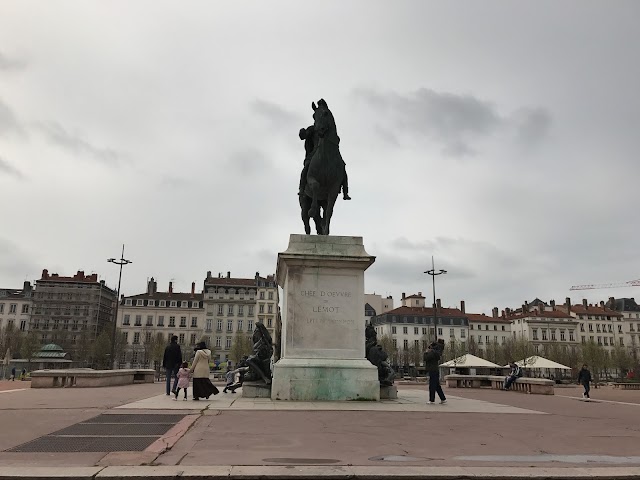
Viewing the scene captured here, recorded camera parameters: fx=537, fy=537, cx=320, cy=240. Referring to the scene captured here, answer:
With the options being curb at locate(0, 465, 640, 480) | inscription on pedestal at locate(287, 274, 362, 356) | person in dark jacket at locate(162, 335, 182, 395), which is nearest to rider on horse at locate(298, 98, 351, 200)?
inscription on pedestal at locate(287, 274, 362, 356)

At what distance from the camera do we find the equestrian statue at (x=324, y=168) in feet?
51.4

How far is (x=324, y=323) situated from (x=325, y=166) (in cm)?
463

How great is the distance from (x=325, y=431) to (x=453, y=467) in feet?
9.97

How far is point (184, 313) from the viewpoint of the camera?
4737 inches

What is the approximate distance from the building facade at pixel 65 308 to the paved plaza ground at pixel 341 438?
11734 centimetres

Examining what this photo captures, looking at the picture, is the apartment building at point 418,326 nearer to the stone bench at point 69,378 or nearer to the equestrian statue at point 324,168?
the stone bench at point 69,378

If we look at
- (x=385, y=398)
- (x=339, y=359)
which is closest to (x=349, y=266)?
(x=339, y=359)

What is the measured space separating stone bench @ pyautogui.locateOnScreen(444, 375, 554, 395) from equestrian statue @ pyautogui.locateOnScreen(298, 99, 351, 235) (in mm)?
14928

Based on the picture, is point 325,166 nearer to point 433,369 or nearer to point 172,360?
point 433,369

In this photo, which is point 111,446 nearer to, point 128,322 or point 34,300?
point 128,322

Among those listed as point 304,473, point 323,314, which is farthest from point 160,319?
point 304,473

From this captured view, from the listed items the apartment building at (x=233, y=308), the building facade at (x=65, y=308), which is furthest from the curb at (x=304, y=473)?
the building facade at (x=65, y=308)

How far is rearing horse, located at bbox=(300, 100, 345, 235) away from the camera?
51.4 ft

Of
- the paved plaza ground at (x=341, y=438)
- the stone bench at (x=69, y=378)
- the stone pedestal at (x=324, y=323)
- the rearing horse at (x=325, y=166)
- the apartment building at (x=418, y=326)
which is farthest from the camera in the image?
the apartment building at (x=418, y=326)
